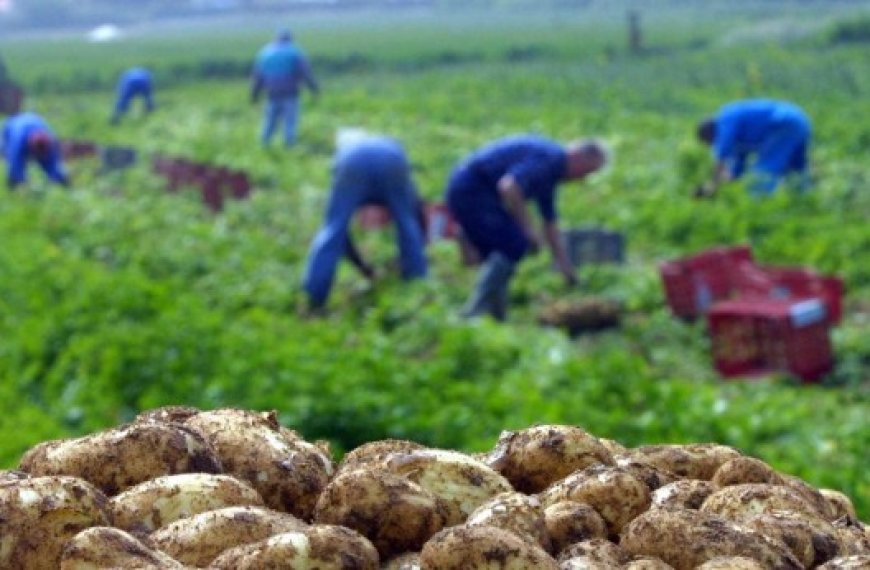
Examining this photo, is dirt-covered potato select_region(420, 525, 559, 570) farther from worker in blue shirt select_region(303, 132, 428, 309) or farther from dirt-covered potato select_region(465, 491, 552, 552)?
worker in blue shirt select_region(303, 132, 428, 309)

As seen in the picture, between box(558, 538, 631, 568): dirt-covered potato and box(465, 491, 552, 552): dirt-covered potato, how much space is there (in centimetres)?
4

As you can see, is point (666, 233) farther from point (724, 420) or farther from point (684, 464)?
point (684, 464)

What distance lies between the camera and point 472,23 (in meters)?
91.8

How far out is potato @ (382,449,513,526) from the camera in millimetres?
2535

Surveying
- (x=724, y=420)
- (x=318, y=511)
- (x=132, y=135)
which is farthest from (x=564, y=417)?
(x=132, y=135)

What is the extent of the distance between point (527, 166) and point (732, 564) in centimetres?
875

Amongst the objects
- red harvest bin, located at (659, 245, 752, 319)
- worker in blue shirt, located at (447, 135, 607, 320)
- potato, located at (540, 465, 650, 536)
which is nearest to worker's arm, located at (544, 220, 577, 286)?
worker in blue shirt, located at (447, 135, 607, 320)

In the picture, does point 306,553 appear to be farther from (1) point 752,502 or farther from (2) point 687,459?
(2) point 687,459

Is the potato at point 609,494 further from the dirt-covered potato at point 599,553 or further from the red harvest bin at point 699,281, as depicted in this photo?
the red harvest bin at point 699,281

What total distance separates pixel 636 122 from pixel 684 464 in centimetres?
2197

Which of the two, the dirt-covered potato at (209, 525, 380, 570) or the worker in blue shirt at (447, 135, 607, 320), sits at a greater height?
the dirt-covered potato at (209, 525, 380, 570)

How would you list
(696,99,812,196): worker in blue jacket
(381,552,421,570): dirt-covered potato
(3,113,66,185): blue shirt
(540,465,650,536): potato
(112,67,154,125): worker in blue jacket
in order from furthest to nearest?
(112,67,154,125): worker in blue jacket, (3,113,66,185): blue shirt, (696,99,812,196): worker in blue jacket, (540,465,650,536): potato, (381,552,421,570): dirt-covered potato

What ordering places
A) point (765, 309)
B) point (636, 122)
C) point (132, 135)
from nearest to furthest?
point (765, 309)
point (636, 122)
point (132, 135)

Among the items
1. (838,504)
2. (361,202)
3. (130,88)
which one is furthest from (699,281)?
(130,88)
